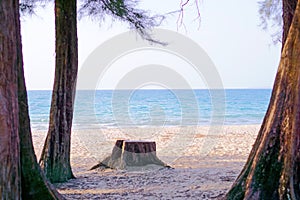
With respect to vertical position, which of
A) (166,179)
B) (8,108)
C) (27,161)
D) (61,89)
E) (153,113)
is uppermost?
(61,89)

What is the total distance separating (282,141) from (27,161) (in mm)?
1912

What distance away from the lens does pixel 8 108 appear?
2.60 metres

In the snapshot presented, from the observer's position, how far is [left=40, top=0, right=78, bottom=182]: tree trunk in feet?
18.7

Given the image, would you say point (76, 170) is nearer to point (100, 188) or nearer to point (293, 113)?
point (100, 188)

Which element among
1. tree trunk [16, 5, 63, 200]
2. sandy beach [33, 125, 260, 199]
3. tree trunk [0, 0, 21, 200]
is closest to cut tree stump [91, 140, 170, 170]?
sandy beach [33, 125, 260, 199]

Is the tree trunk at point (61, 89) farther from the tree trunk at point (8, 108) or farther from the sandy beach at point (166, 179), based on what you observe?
the tree trunk at point (8, 108)

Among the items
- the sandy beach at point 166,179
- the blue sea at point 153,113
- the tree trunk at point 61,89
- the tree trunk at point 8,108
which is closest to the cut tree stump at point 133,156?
the sandy beach at point 166,179

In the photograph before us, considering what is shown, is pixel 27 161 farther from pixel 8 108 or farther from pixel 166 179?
pixel 166 179

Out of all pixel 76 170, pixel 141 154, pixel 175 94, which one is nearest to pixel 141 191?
pixel 141 154

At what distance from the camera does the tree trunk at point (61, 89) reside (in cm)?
570

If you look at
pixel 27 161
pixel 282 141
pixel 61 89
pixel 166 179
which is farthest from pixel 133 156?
pixel 282 141

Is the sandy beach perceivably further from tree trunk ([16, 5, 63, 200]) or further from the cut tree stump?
tree trunk ([16, 5, 63, 200])

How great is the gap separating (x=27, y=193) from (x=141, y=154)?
4331 millimetres

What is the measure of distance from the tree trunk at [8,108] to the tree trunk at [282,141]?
175 cm
